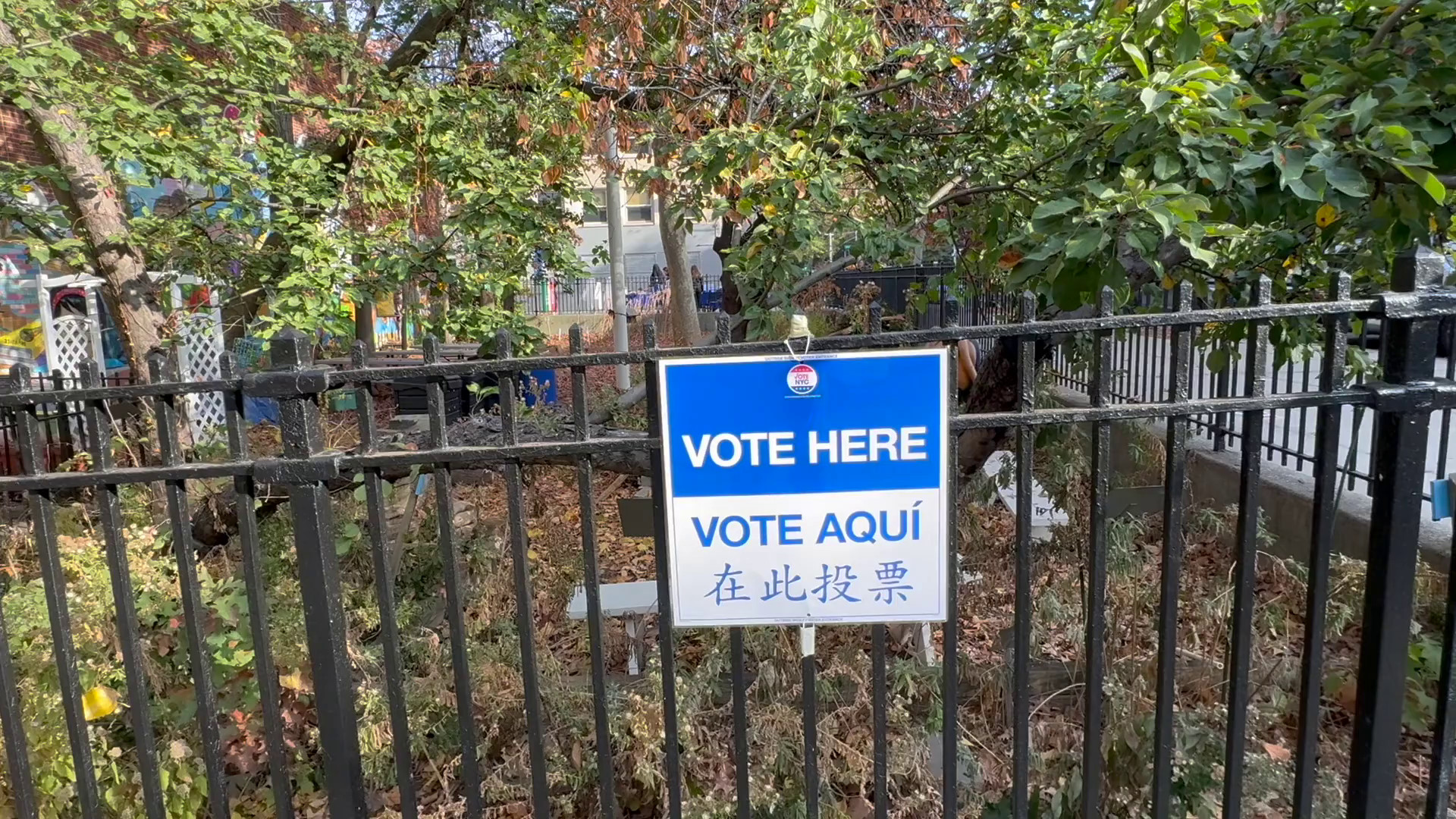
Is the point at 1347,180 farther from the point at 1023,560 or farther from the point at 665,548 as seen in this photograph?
the point at 665,548

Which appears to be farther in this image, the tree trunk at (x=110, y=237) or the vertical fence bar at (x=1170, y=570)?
the tree trunk at (x=110, y=237)

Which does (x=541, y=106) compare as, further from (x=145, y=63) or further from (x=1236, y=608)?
(x=1236, y=608)

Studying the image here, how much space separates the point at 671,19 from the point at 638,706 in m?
3.65

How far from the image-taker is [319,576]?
2127mm

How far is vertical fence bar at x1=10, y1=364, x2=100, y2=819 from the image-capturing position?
2.16 metres

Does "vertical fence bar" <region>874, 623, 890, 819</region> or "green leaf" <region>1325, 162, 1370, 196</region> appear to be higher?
"green leaf" <region>1325, 162, 1370, 196</region>

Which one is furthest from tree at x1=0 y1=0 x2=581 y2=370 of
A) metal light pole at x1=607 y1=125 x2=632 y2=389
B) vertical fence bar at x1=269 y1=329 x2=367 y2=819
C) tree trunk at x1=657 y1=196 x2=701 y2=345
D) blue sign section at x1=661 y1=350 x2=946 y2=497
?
tree trunk at x1=657 y1=196 x2=701 y2=345

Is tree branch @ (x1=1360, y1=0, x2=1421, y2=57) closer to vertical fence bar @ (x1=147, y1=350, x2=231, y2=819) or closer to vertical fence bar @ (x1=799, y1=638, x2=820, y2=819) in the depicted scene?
vertical fence bar @ (x1=799, y1=638, x2=820, y2=819)

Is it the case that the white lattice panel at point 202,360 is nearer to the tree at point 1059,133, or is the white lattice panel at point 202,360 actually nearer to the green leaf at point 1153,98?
the tree at point 1059,133

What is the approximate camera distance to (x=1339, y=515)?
179 inches

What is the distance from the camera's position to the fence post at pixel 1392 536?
6.60 ft

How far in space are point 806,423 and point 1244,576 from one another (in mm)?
1136

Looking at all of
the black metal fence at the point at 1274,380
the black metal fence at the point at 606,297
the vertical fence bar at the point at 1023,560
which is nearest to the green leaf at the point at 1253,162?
the black metal fence at the point at 1274,380

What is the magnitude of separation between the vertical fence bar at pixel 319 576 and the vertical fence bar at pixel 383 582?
11 centimetres
